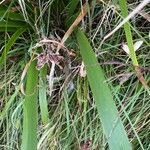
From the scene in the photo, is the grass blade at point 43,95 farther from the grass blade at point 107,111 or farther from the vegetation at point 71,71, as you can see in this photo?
the grass blade at point 107,111

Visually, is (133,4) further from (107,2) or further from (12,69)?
(12,69)

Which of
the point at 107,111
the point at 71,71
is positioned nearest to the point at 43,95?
the point at 71,71

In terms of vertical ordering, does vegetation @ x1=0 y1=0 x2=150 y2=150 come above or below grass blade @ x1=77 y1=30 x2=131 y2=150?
above

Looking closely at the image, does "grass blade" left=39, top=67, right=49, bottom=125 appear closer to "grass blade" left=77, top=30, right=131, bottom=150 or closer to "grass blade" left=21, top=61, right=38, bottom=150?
"grass blade" left=21, top=61, right=38, bottom=150

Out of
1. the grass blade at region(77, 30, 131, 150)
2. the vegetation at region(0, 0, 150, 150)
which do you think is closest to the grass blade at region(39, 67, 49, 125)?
the vegetation at region(0, 0, 150, 150)

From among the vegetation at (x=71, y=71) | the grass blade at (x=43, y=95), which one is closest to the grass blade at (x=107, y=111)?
the vegetation at (x=71, y=71)

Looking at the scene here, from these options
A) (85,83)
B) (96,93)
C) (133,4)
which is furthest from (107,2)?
(96,93)
